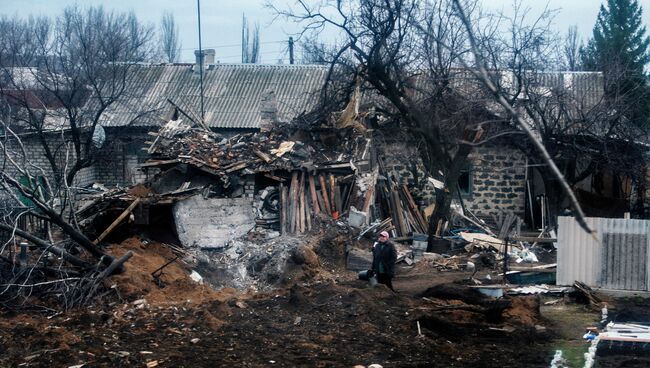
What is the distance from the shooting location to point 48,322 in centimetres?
1146

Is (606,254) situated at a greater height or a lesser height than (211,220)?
lesser

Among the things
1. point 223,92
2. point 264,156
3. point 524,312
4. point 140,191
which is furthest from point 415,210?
point 223,92

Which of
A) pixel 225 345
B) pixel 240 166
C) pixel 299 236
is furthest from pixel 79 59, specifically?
pixel 225 345

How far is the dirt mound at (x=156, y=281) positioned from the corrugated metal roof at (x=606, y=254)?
6.40m

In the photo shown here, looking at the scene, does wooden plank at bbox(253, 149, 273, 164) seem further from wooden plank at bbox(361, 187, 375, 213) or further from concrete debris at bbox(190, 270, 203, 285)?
concrete debris at bbox(190, 270, 203, 285)

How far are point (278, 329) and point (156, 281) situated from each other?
3.55 metres

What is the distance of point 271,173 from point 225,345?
7.65 m

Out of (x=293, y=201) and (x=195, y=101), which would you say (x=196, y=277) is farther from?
(x=195, y=101)

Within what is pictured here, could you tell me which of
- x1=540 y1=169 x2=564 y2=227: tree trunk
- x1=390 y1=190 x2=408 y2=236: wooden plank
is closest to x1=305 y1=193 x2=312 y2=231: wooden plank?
x1=390 y1=190 x2=408 y2=236: wooden plank

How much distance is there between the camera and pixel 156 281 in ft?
45.5

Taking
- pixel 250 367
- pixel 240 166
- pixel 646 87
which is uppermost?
pixel 646 87

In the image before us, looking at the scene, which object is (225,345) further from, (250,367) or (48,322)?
(48,322)

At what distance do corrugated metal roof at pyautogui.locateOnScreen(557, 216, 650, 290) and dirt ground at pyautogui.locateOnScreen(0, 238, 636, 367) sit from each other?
→ 1.90m

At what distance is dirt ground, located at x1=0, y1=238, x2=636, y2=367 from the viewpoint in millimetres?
9789
